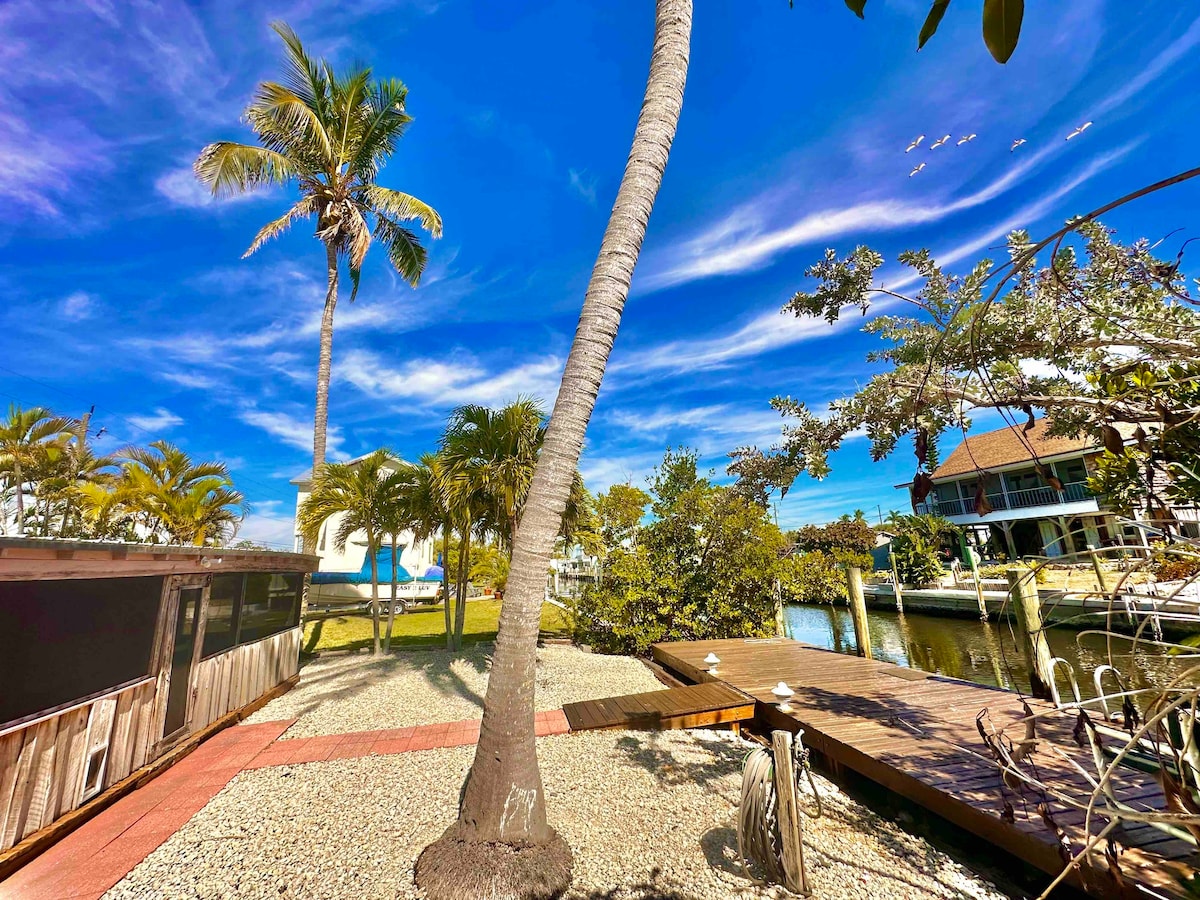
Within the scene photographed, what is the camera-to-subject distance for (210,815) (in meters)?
4.86

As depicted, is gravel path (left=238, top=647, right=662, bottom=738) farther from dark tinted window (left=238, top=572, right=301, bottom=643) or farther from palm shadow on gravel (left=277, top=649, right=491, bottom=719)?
dark tinted window (left=238, top=572, right=301, bottom=643)

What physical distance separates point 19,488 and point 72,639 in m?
19.7

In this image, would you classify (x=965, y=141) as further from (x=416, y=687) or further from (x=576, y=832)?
(x=416, y=687)

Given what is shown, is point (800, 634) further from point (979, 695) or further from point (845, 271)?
point (845, 271)

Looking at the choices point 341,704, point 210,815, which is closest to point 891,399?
point 210,815

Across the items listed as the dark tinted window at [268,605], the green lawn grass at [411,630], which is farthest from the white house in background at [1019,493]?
the dark tinted window at [268,605]

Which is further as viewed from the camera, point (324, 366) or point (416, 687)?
point (324, 366)

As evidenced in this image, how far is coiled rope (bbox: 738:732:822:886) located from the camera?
402 centimetres

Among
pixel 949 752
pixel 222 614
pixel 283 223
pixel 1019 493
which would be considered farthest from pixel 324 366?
pixel 1019 493

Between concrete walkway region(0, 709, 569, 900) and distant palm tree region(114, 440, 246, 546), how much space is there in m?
8.95

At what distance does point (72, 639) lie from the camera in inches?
236

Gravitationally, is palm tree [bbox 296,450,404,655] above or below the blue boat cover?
above

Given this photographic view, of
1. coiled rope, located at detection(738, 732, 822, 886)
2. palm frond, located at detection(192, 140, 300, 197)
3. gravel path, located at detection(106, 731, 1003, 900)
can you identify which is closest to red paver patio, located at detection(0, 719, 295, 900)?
gravel path, located at detection(106, 731, 1003, 900)

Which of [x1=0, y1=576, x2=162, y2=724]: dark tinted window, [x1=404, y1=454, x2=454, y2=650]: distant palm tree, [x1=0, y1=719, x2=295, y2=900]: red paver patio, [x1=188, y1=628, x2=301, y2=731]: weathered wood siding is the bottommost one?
[x1=0, y1=719, x2=295, y2=900]: red paver patio
